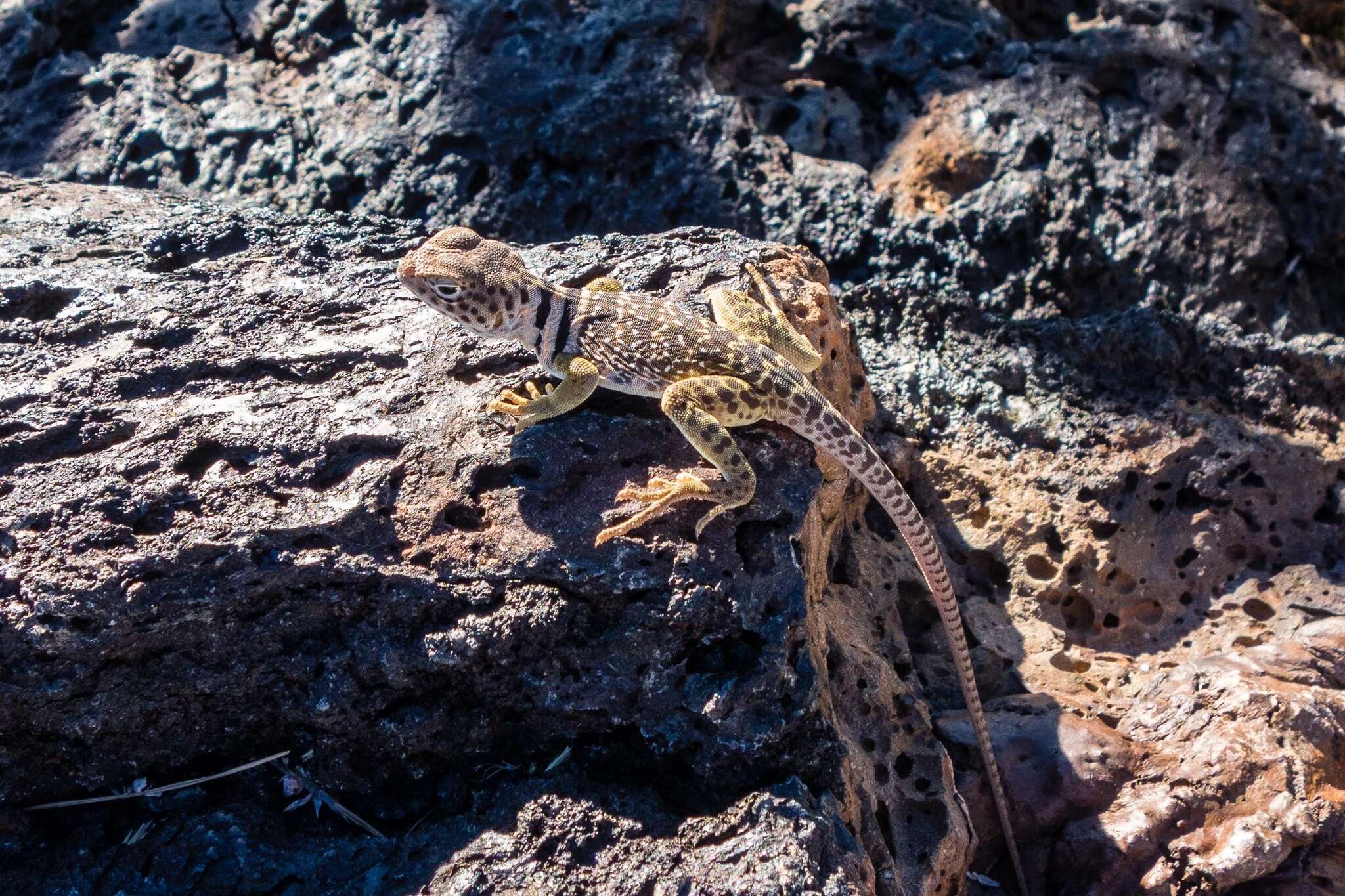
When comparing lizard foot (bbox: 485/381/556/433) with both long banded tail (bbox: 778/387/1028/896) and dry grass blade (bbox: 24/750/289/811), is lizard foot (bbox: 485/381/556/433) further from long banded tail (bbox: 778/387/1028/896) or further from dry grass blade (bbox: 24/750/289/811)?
dry grass blade (bbox: 24/750/289/811)

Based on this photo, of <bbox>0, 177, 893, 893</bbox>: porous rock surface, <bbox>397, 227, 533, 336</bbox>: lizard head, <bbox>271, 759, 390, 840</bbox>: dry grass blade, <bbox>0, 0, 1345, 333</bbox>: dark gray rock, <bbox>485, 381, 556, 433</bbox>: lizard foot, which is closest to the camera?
<bbox>0, 177, 893, 893</bbox>: porous rock surface

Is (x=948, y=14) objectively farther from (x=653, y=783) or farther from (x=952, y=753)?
(x=653, y=783)

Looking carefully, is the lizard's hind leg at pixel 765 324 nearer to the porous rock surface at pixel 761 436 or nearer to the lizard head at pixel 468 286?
the porous rock surface at pixel 761 436

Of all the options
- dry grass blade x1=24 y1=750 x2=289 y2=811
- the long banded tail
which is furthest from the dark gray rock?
dry grass blade x1=24 y1=750 x2=289 y2=811

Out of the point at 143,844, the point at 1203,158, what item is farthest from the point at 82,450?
the point at 1203,158

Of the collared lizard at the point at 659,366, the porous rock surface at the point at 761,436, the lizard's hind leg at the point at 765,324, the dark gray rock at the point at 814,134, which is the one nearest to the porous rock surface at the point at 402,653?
the porous rock surface at the point at 761,436

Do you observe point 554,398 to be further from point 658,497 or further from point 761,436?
point 761,436

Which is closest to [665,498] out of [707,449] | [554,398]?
[707,449]
